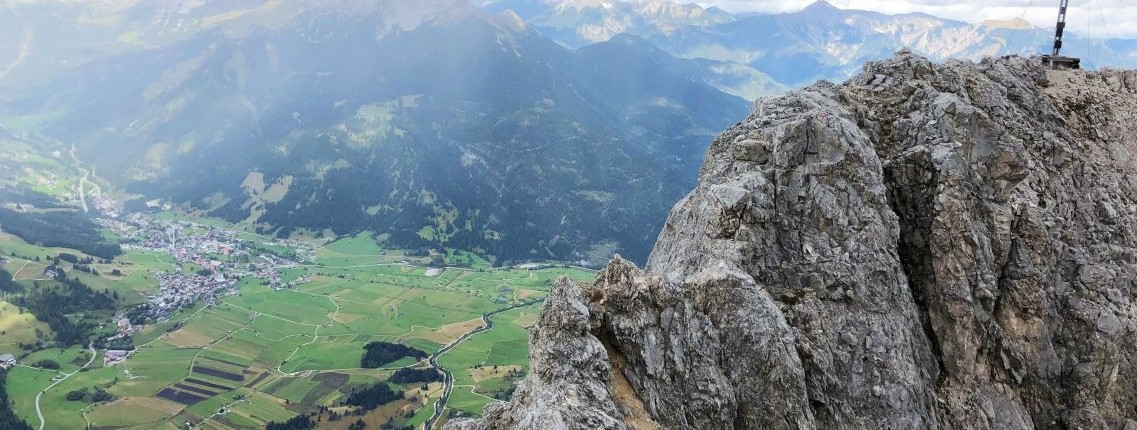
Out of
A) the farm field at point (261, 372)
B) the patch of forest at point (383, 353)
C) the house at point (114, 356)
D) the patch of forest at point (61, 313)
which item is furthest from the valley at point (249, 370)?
the patch of forest at point (61, 313)

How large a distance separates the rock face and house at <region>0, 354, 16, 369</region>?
18222cm

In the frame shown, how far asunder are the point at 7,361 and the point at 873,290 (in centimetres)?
19648

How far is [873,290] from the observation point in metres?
25.2

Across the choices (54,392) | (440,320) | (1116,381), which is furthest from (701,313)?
(440,320)

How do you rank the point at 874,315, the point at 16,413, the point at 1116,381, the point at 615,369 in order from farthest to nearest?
the point at 16,413 < the point at 1116,381 < the point at 874,315 < the point at 615,369

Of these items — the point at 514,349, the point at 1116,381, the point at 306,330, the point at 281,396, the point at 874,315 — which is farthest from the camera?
the point at 306,330

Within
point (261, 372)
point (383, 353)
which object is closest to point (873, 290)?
point (383, 353)

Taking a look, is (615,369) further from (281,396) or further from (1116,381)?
(281,396)

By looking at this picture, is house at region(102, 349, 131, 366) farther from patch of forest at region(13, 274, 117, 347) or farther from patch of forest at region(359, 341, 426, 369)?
patch of forest at region(359, 341, 426, 369)

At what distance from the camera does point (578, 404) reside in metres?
18.5

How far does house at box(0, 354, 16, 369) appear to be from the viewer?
158375 millimetres

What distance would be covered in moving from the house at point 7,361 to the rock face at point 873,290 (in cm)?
18222

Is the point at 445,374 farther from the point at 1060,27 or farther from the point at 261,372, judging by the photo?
the point at 1060,27

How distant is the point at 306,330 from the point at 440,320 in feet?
117
